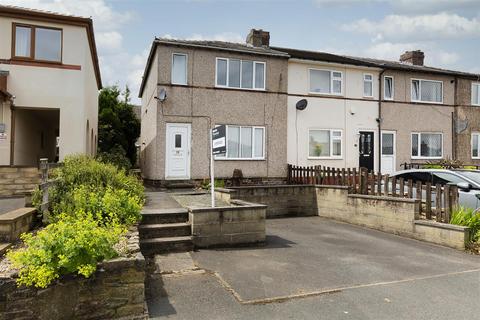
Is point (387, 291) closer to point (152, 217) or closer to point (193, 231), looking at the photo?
point (193, 231)

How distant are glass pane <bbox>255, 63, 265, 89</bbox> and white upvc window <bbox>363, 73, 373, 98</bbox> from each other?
5.96 m

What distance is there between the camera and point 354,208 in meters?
10.9

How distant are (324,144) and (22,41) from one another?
13494mm

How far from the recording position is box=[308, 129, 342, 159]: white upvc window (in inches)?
685

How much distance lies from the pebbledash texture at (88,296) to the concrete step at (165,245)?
2304mm

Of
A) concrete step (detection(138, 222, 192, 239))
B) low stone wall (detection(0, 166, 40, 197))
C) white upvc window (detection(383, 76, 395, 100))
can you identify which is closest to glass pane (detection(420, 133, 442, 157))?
white upvc window (detection(383, 76, 395, 100))

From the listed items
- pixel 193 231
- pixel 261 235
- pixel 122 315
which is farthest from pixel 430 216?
pixel 122 315

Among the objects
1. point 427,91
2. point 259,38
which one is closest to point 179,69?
point 259,38

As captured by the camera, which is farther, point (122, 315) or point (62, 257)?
point (122, 315)

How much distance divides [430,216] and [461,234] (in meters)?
1.12

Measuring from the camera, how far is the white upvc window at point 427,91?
19.7 meters

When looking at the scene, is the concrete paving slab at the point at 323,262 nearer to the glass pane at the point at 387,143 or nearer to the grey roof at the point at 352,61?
the glass pane at the point at 387,143

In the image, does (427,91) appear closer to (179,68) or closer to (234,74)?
(234,74)

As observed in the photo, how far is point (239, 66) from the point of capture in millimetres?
15852
